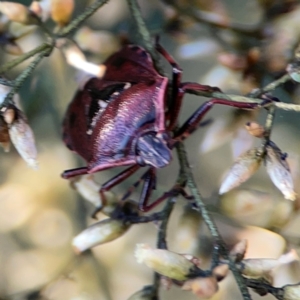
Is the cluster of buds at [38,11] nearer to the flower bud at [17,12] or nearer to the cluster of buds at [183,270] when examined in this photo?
the flower bud at [17,12]

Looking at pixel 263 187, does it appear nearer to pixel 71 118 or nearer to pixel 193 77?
pixel 193 77

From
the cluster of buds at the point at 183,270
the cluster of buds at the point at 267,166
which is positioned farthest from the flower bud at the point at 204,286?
the cluster of buds at the point at 267,166

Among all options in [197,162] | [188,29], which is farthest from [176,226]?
[188,29]

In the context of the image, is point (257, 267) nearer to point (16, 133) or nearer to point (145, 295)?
point (145, 295)

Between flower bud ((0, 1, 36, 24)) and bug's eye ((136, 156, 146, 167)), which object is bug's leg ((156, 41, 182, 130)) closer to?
bug's eye ((136, 156, 146, 167))

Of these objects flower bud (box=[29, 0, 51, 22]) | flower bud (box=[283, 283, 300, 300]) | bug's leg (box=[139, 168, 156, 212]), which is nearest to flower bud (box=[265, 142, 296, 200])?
flower bud (box=[283, 283, 300, 300])
